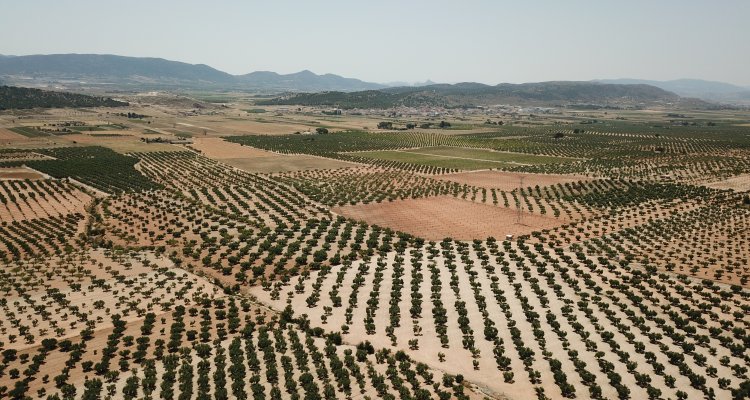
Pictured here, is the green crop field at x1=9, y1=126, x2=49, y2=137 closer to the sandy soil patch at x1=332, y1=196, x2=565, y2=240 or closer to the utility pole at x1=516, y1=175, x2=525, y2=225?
the sandy soil patch at x1=332, y1=196, x2=565, y2=240

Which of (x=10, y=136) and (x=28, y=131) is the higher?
(x=28, y=131)

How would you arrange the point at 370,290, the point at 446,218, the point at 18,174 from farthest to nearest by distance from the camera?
the point at 18,174 → the point at 446,218 → the point at 370,290

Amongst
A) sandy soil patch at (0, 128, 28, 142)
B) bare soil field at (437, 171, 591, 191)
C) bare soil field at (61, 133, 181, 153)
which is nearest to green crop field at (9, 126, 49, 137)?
sandy soil patch at (0, 128, 28, 142)

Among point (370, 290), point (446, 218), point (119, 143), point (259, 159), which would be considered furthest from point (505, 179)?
point (119, 143)

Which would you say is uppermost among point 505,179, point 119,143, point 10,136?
point 10,136

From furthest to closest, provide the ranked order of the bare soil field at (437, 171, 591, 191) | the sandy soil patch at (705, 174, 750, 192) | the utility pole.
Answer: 1. the bare soil field at (437, 171, 591, 191)
2. the sandy soil patch at (705, 174, 750, 192)
3. the utility pole

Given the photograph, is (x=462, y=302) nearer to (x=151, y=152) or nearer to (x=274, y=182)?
(x=274, y=182)

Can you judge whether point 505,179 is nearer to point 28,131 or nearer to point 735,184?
point 735,184
